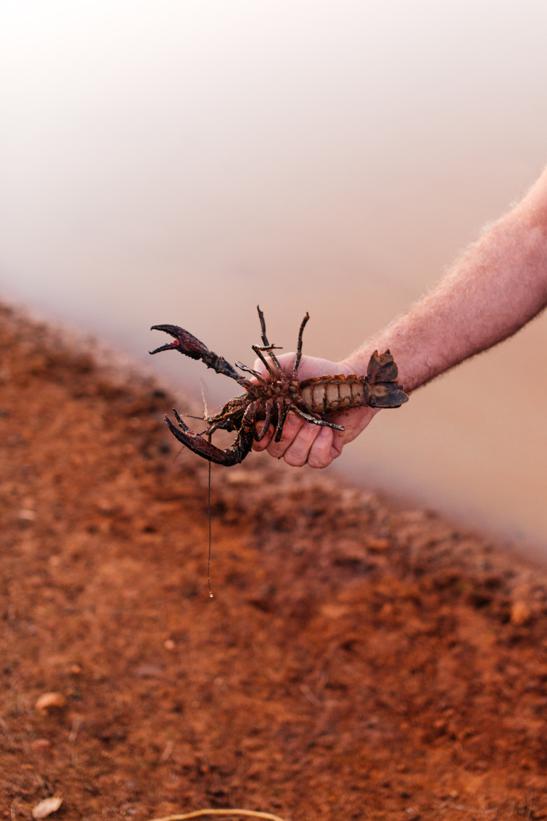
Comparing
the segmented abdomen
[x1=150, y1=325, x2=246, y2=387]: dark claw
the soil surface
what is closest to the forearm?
the segmented abdomen

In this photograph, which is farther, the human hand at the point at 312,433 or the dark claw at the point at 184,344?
the human hand at the point at 312,433

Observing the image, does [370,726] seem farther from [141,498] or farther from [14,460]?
[14,460]

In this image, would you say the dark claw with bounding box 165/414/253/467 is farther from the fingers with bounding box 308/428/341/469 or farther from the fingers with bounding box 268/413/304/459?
the fingers with bounding box 308/428/341/469

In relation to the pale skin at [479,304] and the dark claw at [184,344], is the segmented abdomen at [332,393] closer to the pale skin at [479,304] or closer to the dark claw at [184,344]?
the pale skin at [479,304]

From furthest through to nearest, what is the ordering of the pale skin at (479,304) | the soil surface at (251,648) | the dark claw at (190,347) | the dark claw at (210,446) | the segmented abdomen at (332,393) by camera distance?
the soil surface at (251,648) → the pale skin at (479,304) → the segmented abdomen at (332,393) → the dark claw at (190,347) → the dark claw at (210,446)

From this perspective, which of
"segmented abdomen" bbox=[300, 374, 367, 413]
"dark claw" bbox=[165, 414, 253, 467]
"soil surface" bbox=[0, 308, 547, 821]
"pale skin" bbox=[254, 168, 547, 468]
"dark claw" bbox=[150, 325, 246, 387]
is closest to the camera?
"dark claw" bbox=[165, 414, 253, 467]

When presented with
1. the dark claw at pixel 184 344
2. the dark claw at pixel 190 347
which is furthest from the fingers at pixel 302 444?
the dark claw at pixel 184 344

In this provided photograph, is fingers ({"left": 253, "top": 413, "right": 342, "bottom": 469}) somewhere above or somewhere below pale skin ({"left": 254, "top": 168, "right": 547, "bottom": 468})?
below
